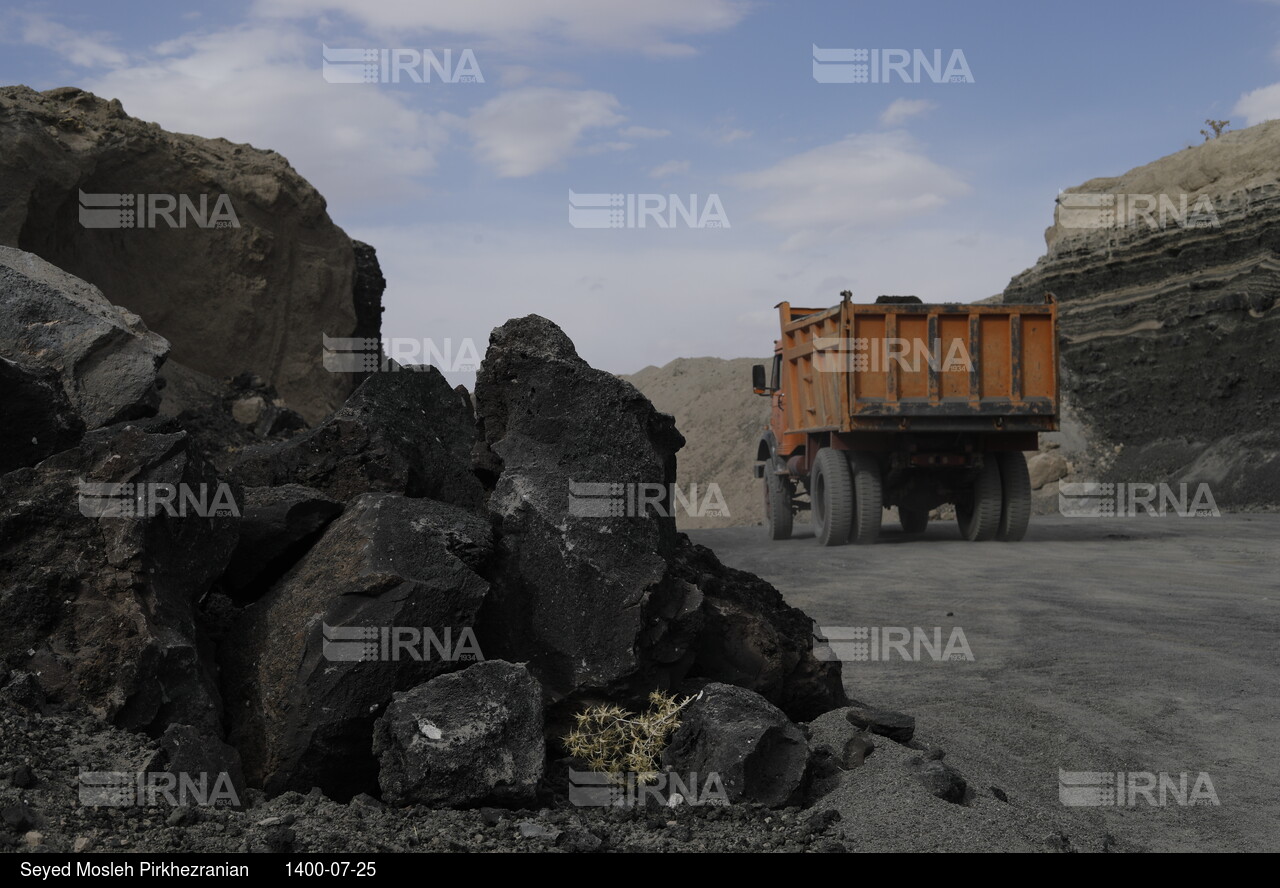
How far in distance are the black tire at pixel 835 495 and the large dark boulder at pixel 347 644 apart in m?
9.83

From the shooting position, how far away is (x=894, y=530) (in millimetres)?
17266

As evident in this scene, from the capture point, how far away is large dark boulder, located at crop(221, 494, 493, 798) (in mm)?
3979

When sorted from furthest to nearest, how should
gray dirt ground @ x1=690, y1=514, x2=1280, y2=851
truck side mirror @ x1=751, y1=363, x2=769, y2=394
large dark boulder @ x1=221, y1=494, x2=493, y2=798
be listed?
1. truck side mirror @ x1=751, y1=363, x2=769, y2=394
2. gray dirt ground @ x1=690, y1=514, x2=1280, y2=851
3. large dark boulder @ x1=221, y1=494, x2=493, y2=798

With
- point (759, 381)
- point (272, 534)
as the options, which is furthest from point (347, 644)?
point (759, 381)

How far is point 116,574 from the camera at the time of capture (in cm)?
403

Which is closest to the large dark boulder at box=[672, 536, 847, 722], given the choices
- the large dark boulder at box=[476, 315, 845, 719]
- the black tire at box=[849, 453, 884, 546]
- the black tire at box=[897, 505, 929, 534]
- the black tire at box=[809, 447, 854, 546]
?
the large dark boulder at box=[476, 315, 845, 719]

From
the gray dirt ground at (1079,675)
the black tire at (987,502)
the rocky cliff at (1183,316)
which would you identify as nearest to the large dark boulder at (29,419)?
the gray dirt ground at (1079,675)

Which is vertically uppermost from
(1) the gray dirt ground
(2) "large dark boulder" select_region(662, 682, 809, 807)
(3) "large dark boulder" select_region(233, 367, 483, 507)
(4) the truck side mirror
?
(4) the truck side mirror

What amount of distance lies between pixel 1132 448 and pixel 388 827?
22.2m

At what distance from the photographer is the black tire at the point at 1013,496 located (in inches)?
554

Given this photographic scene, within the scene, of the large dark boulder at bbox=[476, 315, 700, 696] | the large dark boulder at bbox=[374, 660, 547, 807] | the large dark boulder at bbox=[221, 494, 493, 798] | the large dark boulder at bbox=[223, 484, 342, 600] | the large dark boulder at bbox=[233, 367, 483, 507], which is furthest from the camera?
the large dark boulder at bbox=[233, 367, 483, 507]

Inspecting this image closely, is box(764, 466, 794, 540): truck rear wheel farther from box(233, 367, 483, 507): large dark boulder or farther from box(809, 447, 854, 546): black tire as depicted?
box(233, 367, 483, 507): large dark boulder

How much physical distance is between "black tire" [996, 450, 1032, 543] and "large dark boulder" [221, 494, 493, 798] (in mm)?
11026
